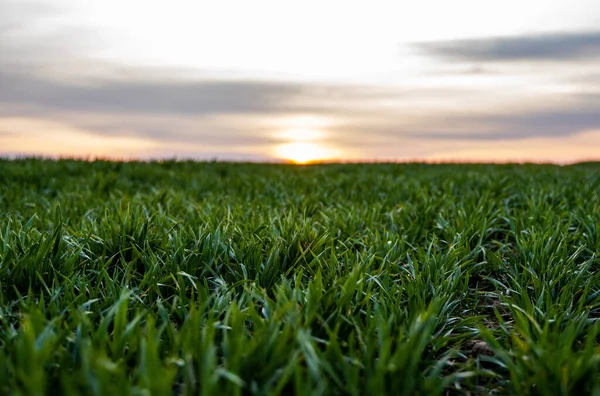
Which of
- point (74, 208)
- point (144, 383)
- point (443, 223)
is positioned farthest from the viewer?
point (74, 208)

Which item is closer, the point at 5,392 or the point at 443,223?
the point at 5,392

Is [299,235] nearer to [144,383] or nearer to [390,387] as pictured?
[390,387]

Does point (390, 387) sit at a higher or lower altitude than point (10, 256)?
lower

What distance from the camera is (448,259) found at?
3199mm

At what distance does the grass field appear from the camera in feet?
5.44

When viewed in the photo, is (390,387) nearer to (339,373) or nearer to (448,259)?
(339,373)

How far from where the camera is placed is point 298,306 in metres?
2.18

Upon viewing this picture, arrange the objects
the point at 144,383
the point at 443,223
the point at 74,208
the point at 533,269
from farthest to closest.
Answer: the point at 74,208 → the point at 443,223 → the point at 533,269 → the point at 144,383

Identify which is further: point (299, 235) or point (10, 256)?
point (299, 235)

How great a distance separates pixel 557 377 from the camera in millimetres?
1697

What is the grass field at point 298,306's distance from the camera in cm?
166

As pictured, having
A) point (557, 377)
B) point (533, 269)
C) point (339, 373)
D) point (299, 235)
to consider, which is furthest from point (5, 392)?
point (533, 269)

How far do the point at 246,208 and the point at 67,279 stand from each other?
8.45ft

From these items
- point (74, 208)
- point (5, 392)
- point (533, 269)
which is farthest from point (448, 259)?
point (74, 208)
